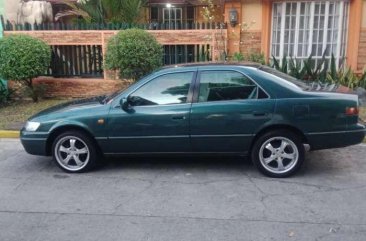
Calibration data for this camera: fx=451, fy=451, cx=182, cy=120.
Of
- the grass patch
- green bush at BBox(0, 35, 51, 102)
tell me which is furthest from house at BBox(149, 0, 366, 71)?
the grass patch

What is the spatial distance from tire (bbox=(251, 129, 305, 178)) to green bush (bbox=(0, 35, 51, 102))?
7.01 meters

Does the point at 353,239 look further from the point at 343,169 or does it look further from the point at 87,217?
the point at 87,217

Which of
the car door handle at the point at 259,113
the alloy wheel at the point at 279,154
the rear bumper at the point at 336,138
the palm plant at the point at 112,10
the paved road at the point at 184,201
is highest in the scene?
the palm plant at the point at 112,10

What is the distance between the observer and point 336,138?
5.59 m

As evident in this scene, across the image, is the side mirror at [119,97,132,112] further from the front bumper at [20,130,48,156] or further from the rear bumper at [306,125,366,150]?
the rear bumper at [306,125,366,150]

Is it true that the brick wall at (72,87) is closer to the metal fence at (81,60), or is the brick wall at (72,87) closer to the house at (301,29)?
the metal fence at (81,60)

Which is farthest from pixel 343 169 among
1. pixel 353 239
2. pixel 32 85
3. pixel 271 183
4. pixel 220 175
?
pixel 32 85

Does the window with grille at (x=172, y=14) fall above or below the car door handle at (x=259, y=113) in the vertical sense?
above

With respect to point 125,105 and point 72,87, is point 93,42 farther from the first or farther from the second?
point 125,105

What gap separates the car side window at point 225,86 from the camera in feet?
18.8

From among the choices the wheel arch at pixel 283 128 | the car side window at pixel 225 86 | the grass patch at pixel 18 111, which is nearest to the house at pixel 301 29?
the grass patch at pixel 18 111

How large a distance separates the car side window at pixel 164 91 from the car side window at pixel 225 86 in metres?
0.21

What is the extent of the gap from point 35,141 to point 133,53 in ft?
15.8

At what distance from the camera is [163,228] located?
4371mm
